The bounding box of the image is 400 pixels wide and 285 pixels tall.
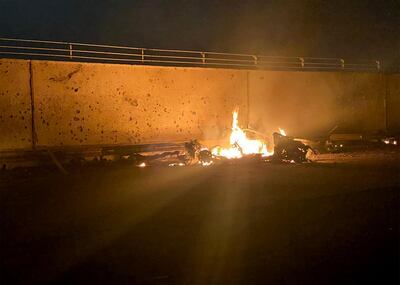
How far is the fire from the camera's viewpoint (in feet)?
52.0

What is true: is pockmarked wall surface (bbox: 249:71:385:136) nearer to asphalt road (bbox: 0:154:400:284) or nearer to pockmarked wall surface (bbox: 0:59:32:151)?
asphalt road (bbox: 0:154:400:284)

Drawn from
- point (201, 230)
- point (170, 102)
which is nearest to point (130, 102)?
point (170, 102)

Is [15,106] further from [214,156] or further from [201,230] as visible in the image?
[201,230]

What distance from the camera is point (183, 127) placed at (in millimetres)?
16516

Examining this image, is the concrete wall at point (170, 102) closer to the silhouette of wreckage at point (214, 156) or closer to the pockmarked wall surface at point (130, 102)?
the pockmarked wall surface at point (130, 102)

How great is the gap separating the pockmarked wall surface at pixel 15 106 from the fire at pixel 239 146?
18.8 feet

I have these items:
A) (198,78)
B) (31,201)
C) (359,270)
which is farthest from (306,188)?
(198,78)

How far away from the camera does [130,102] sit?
1548 centimetres

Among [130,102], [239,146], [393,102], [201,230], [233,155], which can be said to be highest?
[393,102]

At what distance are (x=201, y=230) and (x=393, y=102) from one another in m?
17.0

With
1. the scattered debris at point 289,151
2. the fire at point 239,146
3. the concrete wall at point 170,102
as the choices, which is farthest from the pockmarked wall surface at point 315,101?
the scattered debris at point 289,151

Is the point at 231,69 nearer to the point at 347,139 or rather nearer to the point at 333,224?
the point at 347,139

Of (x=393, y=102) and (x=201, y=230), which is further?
(x=393, y=102)

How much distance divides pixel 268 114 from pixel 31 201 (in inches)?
434
